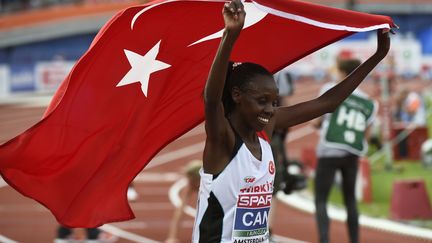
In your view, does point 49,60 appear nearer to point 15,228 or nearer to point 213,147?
point 15,228

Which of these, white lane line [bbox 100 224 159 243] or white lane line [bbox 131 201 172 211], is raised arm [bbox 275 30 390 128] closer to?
white lane line [bbox 100 224 159 243]

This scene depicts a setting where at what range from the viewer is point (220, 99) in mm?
3643

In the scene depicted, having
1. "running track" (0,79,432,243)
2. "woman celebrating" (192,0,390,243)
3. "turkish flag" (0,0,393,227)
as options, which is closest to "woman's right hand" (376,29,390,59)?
"turkish flag" (0,0,393,227)

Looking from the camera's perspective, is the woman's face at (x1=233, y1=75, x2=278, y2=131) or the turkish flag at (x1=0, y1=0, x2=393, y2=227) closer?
the woman's face at (x1=233, y1=75, x2=278, y2=131)

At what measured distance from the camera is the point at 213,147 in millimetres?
3754

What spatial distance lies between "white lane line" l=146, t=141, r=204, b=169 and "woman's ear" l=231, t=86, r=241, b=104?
595 inches

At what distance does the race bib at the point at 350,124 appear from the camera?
820 cm

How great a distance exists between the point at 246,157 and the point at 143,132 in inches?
42.3

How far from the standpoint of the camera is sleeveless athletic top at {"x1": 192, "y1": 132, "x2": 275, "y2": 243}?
3.79 meters

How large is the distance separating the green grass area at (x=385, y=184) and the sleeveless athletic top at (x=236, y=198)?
693 centimetres

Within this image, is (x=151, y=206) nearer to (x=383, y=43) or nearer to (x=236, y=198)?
(x=383, y=43)

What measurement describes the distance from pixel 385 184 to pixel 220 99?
36.9 feet

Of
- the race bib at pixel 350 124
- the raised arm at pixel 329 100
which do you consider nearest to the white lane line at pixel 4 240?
the race bib at pixel 350 124

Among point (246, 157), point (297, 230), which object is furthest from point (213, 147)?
point (297, 230)
